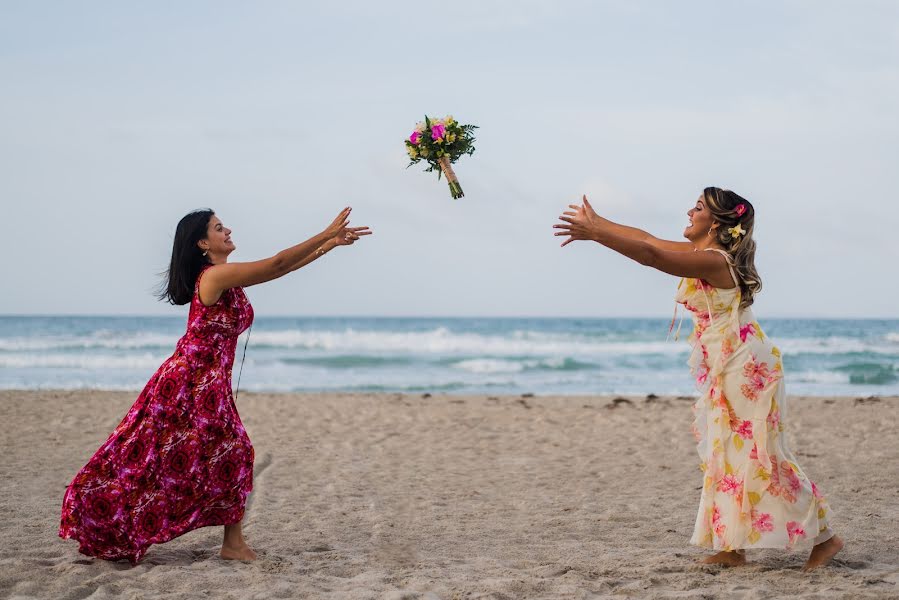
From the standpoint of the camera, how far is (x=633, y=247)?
400cm

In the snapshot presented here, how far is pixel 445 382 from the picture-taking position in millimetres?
20422

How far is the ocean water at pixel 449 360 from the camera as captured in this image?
19031mm

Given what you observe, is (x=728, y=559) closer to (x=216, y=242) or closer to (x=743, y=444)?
(x=743, y=444)

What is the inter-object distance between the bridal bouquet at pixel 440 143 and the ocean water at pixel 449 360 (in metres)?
10.1

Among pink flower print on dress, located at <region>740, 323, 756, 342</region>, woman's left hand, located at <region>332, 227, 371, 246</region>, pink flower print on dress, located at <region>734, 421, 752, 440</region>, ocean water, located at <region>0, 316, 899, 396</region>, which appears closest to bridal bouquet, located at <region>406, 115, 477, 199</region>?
woman's left hand, located at <region>332, 227, 371, 246</region>

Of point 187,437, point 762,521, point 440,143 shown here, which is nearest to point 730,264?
point 762,521

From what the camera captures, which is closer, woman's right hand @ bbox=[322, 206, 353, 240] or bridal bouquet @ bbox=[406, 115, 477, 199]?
woman's right hand @ bbox=[322, 206, 353, 240]

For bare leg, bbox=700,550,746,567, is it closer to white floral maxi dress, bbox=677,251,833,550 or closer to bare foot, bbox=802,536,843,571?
white floral maxi dress, bbox=677,251,833,550

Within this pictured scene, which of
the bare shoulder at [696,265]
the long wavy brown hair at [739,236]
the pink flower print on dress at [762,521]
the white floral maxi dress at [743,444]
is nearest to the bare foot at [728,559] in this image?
the white floral maxi dress at [743,444]

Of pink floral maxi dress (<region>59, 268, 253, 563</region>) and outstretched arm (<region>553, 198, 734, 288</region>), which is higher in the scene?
outstretched arm (<region>553, 198, 734, 288</region>)

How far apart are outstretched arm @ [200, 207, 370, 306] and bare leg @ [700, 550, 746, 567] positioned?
2548 millimetres

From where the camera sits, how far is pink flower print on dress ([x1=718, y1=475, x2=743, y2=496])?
442 centimetres

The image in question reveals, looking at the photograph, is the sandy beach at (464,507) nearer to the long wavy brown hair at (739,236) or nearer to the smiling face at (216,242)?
the long wavy brown hair at (739,236)

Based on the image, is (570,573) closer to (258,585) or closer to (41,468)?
(258,585)
